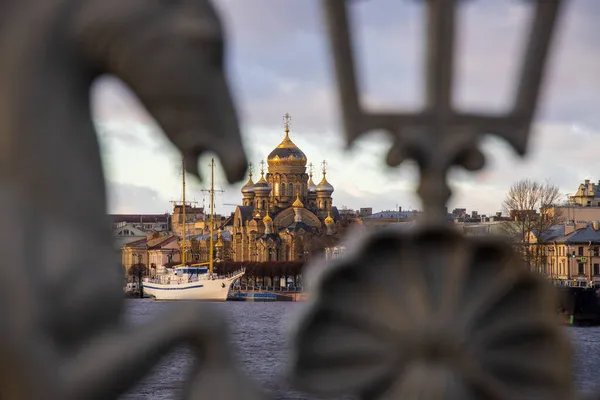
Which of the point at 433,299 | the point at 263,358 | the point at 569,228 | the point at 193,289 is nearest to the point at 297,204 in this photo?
the point at 569,228

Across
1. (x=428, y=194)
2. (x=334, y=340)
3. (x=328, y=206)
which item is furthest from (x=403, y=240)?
(x=328, y=206)

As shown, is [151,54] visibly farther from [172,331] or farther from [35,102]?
[172,331]

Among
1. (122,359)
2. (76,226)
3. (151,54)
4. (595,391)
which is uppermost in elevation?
(151,54)

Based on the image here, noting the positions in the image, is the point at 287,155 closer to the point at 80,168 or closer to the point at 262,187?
the point at 262,187

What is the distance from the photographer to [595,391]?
2967 millimetres

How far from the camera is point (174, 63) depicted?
4.79 feet

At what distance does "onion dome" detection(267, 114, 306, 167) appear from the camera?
11312cm

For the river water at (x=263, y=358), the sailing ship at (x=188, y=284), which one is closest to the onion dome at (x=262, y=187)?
the sailing ship at (x=188, y=284)

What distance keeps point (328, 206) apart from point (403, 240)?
11666 cm

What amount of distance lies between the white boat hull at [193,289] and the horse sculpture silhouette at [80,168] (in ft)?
243

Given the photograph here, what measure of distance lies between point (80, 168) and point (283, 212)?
380 ft

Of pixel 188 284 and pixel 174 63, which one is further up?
pixel 174 63

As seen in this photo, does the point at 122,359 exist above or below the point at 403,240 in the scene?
below

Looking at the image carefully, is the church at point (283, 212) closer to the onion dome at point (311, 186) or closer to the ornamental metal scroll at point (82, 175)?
the onion dome at point (311, 186)
